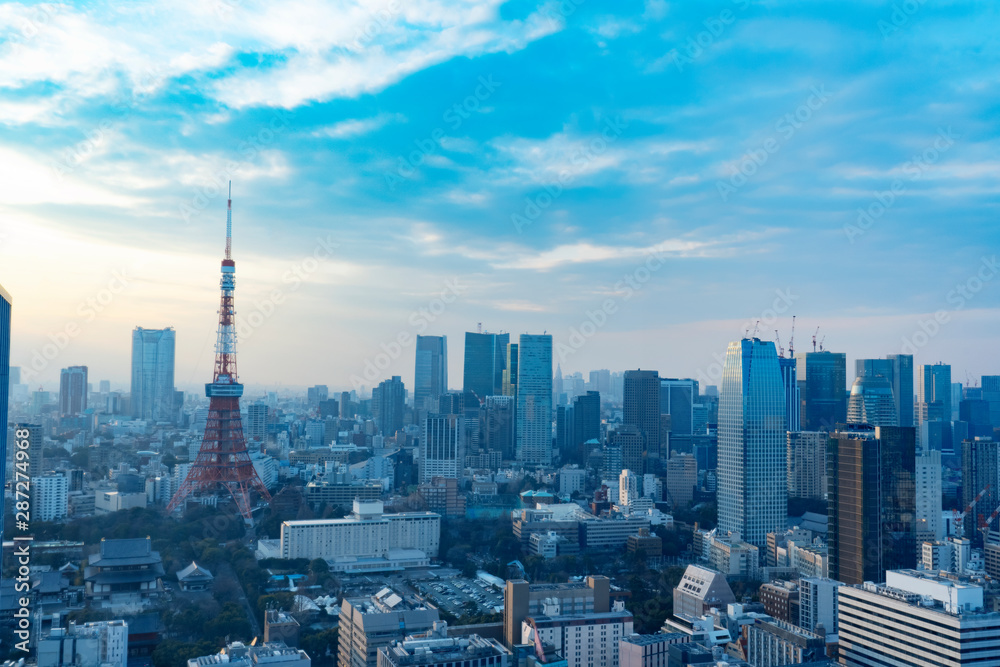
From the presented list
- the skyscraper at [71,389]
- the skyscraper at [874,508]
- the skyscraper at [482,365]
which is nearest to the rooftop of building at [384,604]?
the skyscraper at [874,508]

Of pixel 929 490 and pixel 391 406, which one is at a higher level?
pixel 391 406

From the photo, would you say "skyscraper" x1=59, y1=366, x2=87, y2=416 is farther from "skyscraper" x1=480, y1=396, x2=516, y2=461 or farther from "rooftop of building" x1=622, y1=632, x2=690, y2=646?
"rooftop of building" x1=622, y1=632, x2=690, y2=646

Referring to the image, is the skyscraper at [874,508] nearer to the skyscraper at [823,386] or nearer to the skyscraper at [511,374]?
the skyscraper at [823,386]

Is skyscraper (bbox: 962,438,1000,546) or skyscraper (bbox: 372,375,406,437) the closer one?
skyscraper (bbox: 962,438,1000,546)

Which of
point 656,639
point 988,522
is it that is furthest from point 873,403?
point 656,639

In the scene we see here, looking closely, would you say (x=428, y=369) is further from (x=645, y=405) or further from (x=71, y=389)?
(x=71, y=389)

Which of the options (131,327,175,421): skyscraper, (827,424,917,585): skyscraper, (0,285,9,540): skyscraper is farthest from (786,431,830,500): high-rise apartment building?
(131,327,175,421): skyscraper
